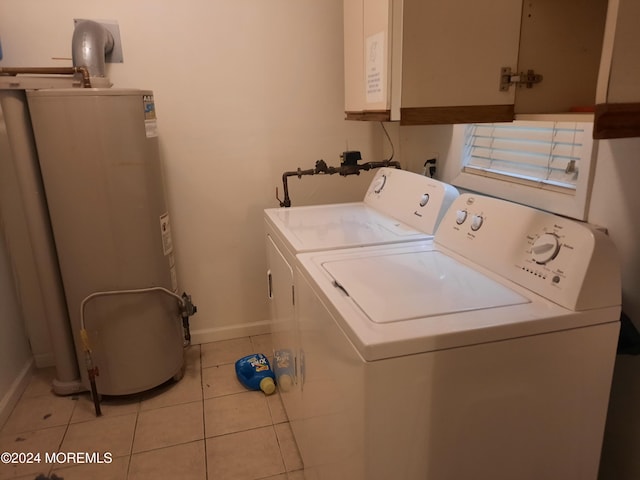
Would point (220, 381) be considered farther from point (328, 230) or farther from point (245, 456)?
point (328, 230)

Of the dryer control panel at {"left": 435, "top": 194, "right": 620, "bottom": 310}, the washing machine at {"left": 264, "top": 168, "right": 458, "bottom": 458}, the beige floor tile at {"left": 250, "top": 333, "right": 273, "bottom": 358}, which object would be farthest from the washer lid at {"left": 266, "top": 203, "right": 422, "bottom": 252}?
the beige floor tile at {"left": 250, "top": 333, "right": 273, "bottom": 358}

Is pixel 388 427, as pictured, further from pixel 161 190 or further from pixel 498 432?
pixel 161 190

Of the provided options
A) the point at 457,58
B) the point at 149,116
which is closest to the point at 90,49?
the point at 149,116

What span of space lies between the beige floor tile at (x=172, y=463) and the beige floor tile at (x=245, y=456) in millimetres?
40

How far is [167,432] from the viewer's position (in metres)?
1.91

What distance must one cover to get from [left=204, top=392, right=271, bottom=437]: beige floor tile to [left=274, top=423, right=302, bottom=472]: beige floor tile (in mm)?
75

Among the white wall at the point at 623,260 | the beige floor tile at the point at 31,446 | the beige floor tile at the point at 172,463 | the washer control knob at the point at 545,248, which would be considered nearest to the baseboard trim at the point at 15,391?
the beige floor tile at the point at 31,446

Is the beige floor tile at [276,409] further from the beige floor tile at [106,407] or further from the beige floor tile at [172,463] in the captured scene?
the beige floor tile at [106,407]

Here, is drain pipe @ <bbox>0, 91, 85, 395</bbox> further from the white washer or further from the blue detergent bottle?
the white washer

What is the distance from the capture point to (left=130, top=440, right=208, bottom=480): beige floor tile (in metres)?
1.68

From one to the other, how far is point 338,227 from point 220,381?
3.58 ft

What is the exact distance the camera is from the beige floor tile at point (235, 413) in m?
1.93

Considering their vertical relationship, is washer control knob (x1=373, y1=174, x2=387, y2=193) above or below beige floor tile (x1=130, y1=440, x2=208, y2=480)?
above

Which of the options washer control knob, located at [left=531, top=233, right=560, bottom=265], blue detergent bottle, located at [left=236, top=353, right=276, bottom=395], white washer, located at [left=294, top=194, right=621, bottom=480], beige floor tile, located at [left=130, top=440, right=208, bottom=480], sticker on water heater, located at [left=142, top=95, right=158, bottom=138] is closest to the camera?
white washer, located at [left=294, top=194, right=621, bottom=480]
